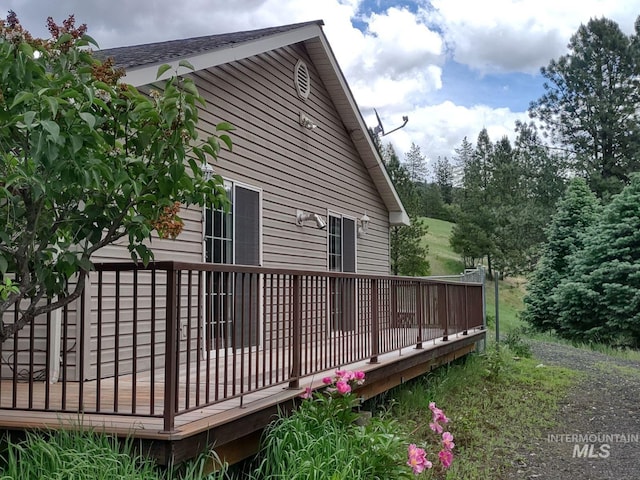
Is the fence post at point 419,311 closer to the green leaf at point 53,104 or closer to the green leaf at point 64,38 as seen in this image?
the green leaf at point 64,38

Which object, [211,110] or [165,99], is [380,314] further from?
[165,99]

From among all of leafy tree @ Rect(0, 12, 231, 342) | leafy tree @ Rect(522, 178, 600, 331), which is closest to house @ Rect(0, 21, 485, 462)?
leafy tree @ Rect(0, 12, 231, 342)

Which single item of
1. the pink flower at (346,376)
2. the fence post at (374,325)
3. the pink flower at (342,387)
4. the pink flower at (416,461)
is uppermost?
the fence post at (374,325)

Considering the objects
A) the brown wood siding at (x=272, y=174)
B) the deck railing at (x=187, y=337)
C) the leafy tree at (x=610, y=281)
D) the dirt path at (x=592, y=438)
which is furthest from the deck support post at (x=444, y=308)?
the leafy tree at (x=610, y=281)

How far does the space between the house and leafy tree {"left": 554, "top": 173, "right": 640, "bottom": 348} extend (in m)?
7.39

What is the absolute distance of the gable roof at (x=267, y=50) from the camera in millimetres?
5750

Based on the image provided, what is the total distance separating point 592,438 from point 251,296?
4960 millimetres

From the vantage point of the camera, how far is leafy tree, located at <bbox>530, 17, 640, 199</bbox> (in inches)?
1112

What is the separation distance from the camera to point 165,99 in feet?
9.16

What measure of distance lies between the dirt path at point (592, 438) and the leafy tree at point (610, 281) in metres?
5.95

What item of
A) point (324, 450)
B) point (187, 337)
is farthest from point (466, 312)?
point (187, 337)

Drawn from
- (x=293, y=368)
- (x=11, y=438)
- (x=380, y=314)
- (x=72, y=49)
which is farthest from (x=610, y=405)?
(x=72, y=49)

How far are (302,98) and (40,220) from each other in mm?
6697

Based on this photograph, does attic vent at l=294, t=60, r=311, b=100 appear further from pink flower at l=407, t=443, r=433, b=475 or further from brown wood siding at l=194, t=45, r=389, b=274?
pink flower at l=407, t=443, r=433, b=475
